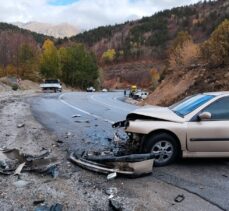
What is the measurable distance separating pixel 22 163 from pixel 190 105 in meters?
3.30

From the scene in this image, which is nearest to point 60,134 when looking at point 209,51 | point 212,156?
point 212,156

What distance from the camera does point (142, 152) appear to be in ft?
25.1

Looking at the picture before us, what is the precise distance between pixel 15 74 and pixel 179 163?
255ft

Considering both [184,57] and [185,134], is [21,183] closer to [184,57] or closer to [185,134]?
[185,134]

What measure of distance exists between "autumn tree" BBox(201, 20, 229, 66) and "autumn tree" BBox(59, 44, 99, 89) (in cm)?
5879

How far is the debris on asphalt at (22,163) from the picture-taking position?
714 cm

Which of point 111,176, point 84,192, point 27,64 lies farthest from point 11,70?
point 84,192

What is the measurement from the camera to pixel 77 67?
90750 mm

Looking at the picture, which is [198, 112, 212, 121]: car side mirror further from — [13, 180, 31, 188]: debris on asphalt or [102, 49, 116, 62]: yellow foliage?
[102, 49, 116, 62]: yellow foliage

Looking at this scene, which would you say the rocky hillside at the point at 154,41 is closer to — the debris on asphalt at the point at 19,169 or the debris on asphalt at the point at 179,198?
the debris on asphalt at the point at 19,169

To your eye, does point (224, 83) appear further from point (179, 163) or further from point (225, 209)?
point (225, 209)

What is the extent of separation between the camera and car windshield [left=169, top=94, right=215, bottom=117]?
7984 mm

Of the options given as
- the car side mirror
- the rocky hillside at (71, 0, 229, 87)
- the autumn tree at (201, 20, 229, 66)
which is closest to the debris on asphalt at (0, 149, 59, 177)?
the car side mirror

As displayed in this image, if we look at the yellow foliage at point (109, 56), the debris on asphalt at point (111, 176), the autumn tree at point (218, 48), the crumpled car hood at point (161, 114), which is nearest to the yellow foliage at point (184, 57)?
the autumn tree at point (218, 48)
